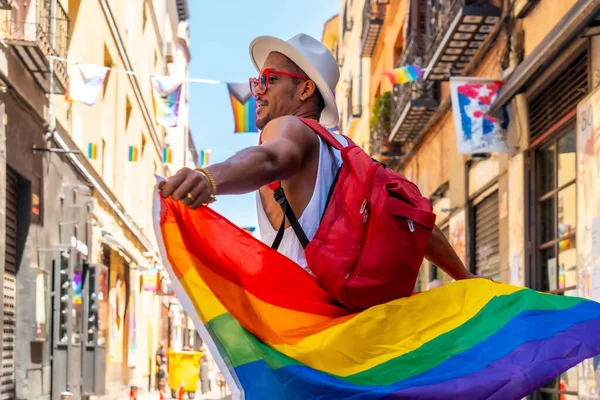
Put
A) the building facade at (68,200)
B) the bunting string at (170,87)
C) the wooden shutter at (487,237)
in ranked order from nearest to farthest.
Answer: the building facade at (68,200) < the wooden shutter at (487,237) < the bunting string at (170,87)

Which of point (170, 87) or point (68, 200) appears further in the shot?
point (68, 200)

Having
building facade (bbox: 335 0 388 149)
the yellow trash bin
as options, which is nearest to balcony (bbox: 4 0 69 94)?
building facade (bbox: 335 0 388 149)

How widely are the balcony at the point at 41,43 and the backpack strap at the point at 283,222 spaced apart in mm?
10341

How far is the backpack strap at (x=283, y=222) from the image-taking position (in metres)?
2.92

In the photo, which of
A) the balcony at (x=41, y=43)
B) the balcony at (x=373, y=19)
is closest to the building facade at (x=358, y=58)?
the balcony at (x=373, y=19)

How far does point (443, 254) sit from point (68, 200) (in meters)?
15.2

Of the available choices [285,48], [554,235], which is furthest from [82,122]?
[285,48]

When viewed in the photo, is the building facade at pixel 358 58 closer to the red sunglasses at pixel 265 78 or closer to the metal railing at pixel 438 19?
the metal railing at pixel 438 19

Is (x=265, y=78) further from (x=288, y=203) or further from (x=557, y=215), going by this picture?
(x=557, y=215)

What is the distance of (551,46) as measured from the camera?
10.0m

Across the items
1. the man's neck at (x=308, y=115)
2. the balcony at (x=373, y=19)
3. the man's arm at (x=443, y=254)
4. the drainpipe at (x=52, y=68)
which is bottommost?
the man's arm at (x=443, y=254)

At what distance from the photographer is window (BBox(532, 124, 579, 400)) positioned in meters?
10.4

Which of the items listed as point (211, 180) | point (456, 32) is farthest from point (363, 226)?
point (456, 32)

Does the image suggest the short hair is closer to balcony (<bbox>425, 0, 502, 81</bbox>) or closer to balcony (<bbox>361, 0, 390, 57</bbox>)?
balcony (<bbox>425, 0, 502, 81</bbox>)
